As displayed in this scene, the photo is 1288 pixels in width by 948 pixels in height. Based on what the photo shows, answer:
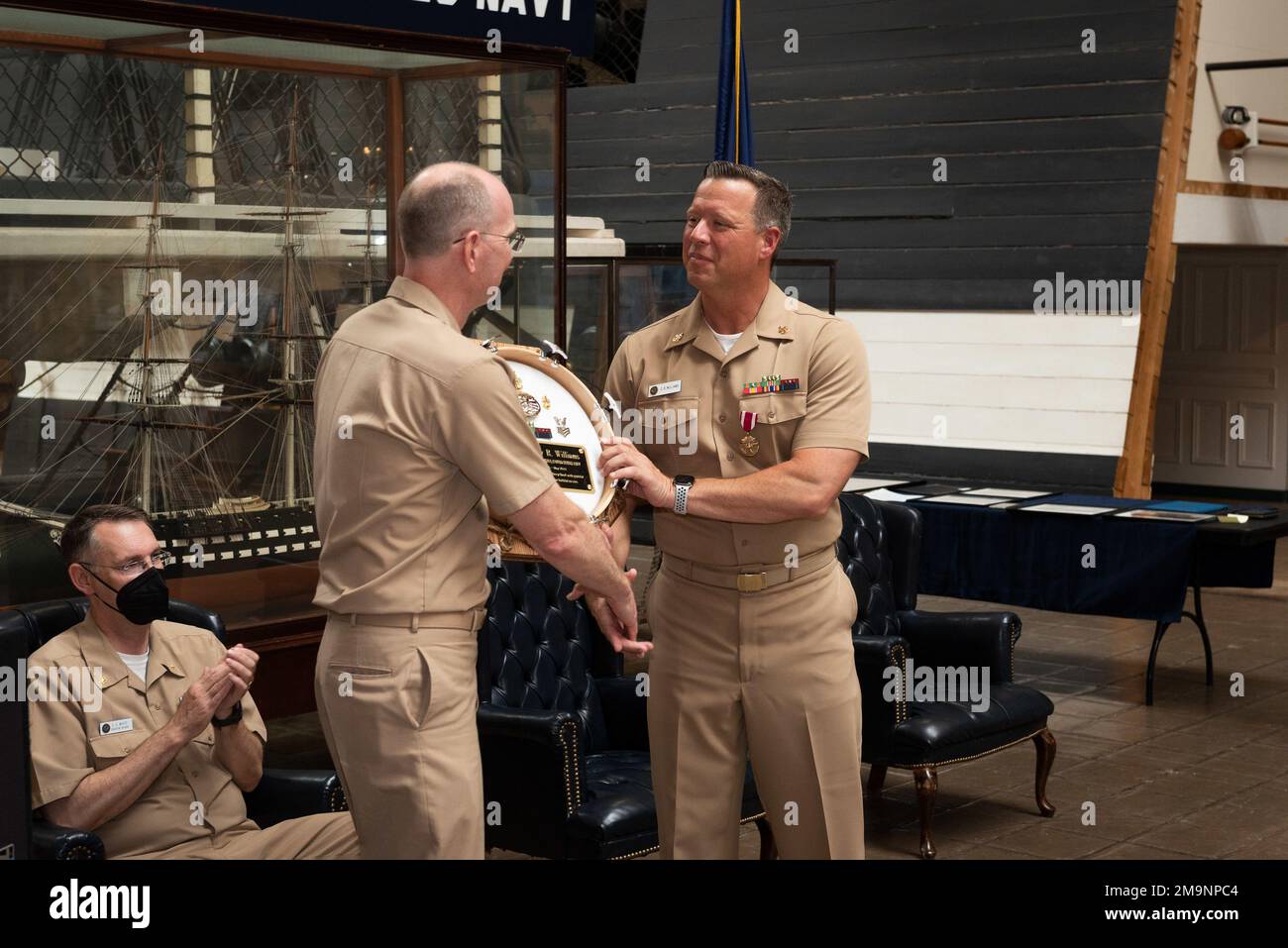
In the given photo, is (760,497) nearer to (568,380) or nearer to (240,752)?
(568,380)

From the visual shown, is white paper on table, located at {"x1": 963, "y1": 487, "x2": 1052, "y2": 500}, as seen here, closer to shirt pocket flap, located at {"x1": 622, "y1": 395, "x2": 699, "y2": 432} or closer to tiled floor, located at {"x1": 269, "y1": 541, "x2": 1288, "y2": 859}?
tiled floor, located at {"x1": 269, "y1": 541, "x2": 1288, "y2": 859}

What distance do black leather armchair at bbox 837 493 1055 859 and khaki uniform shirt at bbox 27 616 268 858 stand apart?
87.9 inches

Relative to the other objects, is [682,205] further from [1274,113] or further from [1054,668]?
[1054,668]

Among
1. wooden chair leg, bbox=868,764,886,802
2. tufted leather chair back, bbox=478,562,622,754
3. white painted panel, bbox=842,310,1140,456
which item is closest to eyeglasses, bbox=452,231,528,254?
tufted leather chair back, bbox=478,562,622,754

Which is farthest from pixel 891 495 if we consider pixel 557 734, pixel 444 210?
pixel 444 210

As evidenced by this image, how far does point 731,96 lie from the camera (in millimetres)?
7109

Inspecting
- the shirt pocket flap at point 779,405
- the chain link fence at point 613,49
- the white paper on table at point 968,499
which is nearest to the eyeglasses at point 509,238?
the shirt pocket flap at point 779,405

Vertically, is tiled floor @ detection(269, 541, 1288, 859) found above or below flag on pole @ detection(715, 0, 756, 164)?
below

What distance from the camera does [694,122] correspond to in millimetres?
13672

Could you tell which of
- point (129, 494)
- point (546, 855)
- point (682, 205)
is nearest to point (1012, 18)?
point (682, 205)

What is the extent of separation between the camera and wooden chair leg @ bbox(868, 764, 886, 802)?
227 inches

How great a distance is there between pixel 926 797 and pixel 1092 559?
2.56 meters

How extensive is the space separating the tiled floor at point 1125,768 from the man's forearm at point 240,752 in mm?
2032

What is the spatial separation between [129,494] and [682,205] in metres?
8.76
